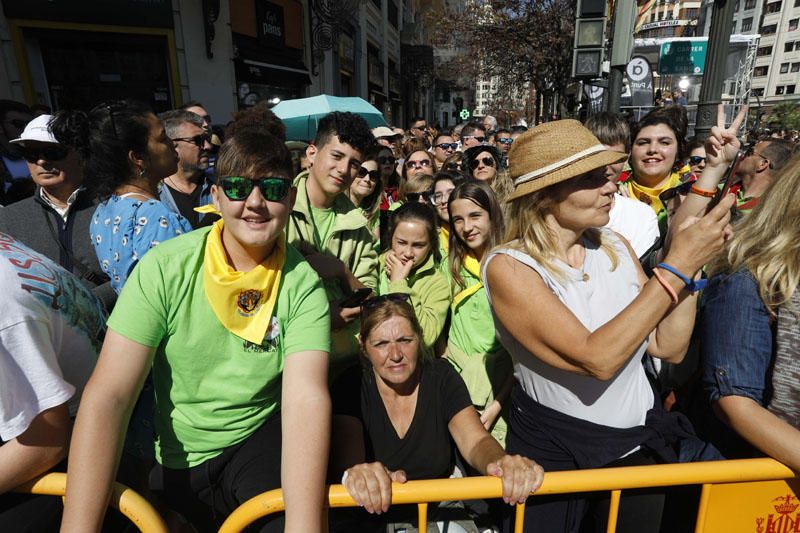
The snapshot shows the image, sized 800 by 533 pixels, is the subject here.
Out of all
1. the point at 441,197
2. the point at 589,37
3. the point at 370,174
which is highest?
the point at 589,37

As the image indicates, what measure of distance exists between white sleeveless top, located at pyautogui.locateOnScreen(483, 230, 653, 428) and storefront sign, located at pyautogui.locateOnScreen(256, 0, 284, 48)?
10.7 meters

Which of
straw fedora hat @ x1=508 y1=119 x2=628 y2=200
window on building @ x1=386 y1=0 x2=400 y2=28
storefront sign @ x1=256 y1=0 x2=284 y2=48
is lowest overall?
straw fedora hat @ x1=508 y1=119 x2=628 y2=200

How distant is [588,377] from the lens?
164 centimetres

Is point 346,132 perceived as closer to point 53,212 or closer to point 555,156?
point 555,156

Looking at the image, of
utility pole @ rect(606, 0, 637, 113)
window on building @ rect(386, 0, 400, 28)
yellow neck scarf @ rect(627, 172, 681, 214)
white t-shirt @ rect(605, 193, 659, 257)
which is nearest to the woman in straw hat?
white t-shirt @ rect(605, 193, 659, 257)

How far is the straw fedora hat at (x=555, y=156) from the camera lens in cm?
161

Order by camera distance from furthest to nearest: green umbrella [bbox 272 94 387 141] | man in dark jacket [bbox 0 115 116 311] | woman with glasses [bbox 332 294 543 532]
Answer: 1. green umbrella [bbox 272 94 387 141]
2. man in dark jacket [bbox 0 115 116 311]
3. woman with glasses [bbox 332 294 543 532]

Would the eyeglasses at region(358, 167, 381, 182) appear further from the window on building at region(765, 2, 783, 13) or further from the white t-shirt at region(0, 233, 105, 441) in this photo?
the window on building at region(765, 2, 783, 13)

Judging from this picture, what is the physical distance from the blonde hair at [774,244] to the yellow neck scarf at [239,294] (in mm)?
1621

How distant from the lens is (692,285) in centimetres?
149

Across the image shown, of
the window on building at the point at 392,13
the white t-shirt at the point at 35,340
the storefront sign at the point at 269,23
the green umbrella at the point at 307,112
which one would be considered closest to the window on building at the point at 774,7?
the window on building at the point at 392,13

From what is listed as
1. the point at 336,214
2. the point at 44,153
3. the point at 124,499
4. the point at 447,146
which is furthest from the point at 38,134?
the point at 447,146

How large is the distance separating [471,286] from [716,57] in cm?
351

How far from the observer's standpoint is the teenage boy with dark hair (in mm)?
2664
